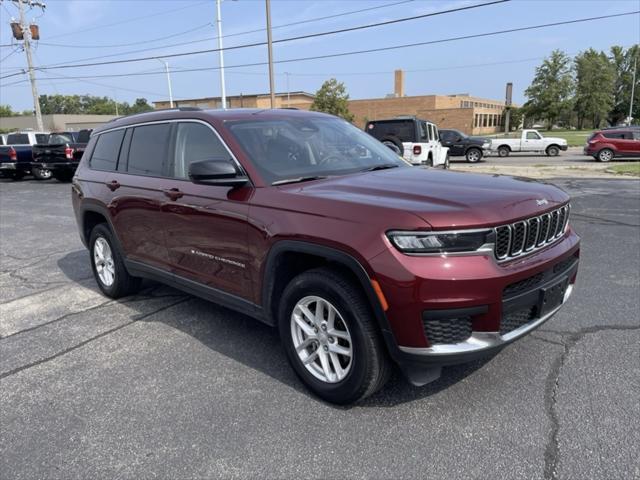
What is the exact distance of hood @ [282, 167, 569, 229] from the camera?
2.60 meters

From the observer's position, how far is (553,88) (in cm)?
6612

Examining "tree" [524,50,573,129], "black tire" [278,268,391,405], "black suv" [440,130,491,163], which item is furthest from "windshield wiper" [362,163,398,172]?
"tree" [524,50,573,129]

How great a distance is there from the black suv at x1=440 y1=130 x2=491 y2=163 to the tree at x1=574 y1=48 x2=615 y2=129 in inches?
2165

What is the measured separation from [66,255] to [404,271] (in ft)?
21.0

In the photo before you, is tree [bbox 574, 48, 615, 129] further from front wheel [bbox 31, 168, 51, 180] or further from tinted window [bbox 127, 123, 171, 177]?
tinted window [bbox 127, 123, 171, 177]

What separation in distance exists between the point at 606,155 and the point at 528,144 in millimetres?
5305

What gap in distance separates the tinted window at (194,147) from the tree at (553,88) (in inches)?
2829

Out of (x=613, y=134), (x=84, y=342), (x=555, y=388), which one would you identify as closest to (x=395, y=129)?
(x=84, y=342)

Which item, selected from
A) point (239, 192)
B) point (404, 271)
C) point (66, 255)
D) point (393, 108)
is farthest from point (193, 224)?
point (393, 108)

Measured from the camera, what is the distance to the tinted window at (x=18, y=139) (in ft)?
68.7

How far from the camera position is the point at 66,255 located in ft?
24.0

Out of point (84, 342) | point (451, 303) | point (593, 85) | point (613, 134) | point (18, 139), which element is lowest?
point (84, 342)

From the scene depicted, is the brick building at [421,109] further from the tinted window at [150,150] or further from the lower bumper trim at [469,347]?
the lower bumper trim at [469,347]

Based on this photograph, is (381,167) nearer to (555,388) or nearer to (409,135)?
(555,388)
